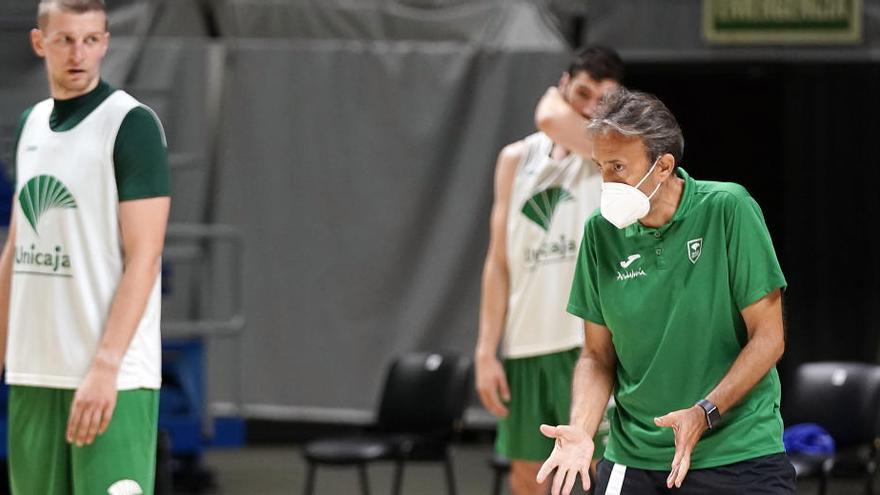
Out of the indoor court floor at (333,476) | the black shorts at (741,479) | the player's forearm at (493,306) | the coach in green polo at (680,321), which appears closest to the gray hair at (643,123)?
the coach in green polo at (680,321)

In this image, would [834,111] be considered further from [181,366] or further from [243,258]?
[181,366]

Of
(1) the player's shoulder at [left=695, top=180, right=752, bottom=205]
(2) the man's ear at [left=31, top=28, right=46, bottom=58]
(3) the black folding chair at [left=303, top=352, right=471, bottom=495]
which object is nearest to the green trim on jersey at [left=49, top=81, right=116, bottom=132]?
(2) the man's ear at [left=31, top=28, right=46, bottom=58]

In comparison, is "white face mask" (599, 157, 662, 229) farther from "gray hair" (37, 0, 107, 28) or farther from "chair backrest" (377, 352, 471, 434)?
"chair backrest" (377, 352, 471, 434)

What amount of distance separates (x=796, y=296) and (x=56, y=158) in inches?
253

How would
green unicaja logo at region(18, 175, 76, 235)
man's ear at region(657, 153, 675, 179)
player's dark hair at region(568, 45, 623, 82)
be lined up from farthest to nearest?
player's dark hair at region(568, 45, 623, 82)
green unicaja logo at region(18, 175, 76, 235)
man's ear at region(657, 153, 675, 179)

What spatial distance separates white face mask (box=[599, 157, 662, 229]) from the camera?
2.91 meters

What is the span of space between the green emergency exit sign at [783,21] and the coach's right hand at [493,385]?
4085 mm

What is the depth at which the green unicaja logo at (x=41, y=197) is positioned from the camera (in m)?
3.43

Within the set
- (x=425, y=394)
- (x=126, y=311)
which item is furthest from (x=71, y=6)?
(x=425, y=394)

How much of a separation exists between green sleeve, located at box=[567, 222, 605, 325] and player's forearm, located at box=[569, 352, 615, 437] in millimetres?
100

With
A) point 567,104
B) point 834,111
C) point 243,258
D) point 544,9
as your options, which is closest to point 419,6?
point 544,9

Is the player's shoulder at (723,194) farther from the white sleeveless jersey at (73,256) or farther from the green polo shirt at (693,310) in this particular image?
the white sleeveless jersey at (73,256)

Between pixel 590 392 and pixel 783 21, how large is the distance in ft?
18.3

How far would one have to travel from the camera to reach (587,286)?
312cm
